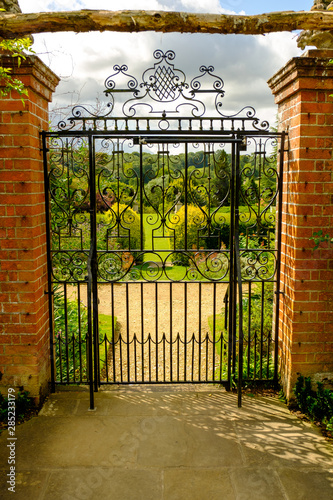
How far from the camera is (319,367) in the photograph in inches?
145

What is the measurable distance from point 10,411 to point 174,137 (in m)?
2.93

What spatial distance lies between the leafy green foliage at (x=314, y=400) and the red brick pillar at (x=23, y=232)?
2445mm

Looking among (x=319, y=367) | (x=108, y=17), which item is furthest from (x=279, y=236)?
(x=108, y=17)

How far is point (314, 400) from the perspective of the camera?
3504 millimetres

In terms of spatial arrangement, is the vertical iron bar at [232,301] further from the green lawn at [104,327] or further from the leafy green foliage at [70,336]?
the green lawn at [104,327]

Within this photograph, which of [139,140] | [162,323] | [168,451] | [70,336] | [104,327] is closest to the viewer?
[168,451]

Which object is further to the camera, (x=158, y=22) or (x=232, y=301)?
(x=232, y=301)

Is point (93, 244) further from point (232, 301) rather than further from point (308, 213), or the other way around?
point (308, 213)

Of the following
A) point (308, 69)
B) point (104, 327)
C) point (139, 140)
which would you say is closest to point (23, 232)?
point (139, 140)

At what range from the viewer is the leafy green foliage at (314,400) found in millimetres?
3436

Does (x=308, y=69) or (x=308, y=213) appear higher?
(x=308, y=69)

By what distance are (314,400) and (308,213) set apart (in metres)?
1.68

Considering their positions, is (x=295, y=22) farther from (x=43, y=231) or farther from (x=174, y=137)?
(x=43, y=231)

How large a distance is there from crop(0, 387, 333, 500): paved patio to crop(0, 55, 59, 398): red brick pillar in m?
0.53
